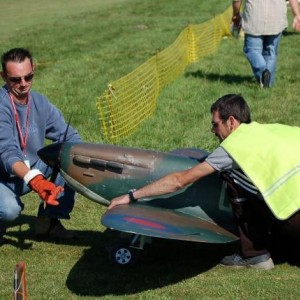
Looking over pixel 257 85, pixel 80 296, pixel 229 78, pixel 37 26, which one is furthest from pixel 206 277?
pixel 37 26

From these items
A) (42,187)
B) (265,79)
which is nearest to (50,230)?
(42,187)

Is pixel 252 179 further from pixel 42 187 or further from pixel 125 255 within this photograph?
pixel 42 187

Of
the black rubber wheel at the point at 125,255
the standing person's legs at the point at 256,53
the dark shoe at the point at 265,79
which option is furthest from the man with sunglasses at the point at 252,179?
the dark shoe at the point at 265,79

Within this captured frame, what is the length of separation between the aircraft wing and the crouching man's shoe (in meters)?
1.12

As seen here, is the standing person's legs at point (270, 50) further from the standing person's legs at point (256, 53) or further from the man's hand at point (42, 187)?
the man's hand at point (42, 187)

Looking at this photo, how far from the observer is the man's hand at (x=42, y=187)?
5.14 m

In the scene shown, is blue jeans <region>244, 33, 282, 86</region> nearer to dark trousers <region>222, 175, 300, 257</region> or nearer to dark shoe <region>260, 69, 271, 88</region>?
dark shoe <region>260, 69, 271, 88</region>

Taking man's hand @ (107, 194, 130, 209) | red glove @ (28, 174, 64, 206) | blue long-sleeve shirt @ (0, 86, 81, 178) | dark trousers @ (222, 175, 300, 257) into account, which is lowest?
dark trousers @ (222, 175, 300, 257)

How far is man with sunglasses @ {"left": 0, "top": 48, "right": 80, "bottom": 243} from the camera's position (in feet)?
18.1

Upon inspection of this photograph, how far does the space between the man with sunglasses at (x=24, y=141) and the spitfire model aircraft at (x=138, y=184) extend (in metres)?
0.21

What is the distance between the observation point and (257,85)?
1201 cm

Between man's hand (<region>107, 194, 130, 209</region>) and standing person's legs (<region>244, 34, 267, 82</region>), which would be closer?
man's hand (<region>107, 194, 130, 209</region>)

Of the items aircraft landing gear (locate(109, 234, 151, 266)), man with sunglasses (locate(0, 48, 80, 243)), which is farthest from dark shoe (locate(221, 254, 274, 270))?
man with sunglasses (locate(0, 48, 80, 243))

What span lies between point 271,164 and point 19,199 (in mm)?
1947
